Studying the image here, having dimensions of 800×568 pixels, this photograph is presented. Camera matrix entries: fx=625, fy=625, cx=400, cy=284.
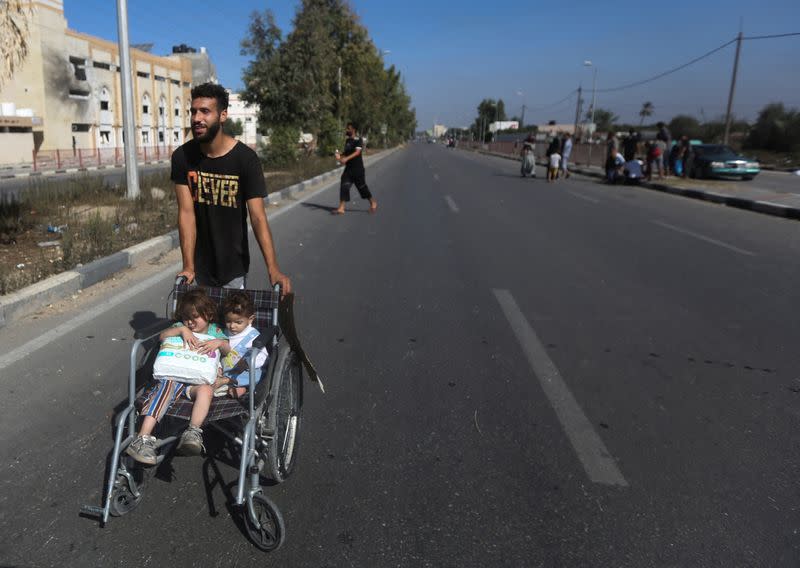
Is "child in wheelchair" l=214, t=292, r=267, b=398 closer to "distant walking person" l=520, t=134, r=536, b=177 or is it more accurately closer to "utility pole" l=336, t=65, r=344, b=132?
"distant walking person" l=520, t=134, r=536, b=177

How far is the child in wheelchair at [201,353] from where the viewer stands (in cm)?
249

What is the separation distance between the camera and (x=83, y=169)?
97.0 feet

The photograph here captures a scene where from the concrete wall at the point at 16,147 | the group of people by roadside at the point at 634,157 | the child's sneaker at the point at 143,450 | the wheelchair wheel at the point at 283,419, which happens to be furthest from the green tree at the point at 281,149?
the child's sneaker at the point at 143,450

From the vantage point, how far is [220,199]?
125 inches

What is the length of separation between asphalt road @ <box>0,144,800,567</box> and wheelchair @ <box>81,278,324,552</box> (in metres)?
0.10

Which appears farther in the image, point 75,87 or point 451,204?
point 75,87

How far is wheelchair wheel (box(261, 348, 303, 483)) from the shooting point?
264cm

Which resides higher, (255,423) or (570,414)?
(255,423)

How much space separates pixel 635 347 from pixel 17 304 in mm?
4940

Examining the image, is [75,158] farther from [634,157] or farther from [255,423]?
[255,423]

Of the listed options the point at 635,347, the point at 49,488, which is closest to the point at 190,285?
the point at 49,488

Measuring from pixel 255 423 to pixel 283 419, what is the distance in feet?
1.39

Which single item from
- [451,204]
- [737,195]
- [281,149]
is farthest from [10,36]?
[281,149]

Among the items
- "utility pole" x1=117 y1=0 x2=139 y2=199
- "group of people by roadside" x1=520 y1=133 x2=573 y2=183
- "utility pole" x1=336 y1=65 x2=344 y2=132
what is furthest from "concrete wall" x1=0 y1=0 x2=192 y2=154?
"utility pole" x1=117 y1=0 x2=139 y2=199
